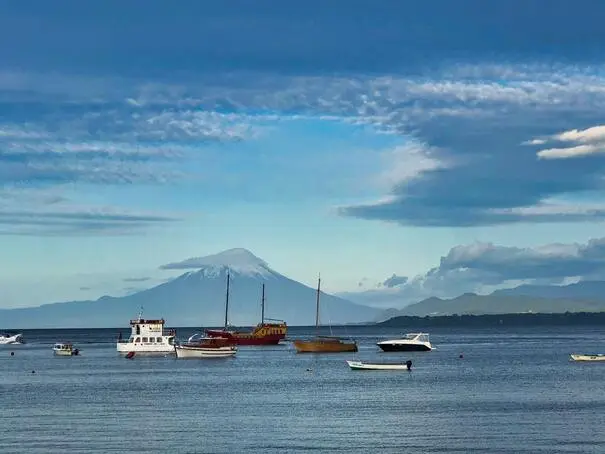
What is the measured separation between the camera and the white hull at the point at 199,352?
176 metres

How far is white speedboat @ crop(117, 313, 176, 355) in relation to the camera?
613 feet

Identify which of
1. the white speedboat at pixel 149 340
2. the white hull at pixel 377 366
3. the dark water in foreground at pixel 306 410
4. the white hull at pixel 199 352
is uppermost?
the white speedboat at pixel 149 340

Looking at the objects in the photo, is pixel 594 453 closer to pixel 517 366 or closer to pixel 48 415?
pixel 48 415

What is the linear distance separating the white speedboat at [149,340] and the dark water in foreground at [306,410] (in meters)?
41.2

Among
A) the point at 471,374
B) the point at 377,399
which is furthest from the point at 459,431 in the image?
the point at 471,374

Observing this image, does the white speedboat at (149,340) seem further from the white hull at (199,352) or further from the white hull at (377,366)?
the white hull at (377,366)

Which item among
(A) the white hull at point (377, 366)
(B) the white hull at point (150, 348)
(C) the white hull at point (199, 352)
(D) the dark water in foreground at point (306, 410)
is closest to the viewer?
(D) the dark water in foreground at point (306, 410)

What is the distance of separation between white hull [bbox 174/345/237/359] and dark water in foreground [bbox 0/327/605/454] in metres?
30.9

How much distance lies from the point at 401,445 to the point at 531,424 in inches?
Answer: 499

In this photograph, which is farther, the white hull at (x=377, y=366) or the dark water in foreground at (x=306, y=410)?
the white hull at (x=377, y=366)

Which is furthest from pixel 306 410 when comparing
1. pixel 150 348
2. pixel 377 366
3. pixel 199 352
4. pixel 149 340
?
pixel 149 340

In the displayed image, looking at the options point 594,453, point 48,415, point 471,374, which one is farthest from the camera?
point 471,374

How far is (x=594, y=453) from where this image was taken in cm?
5694

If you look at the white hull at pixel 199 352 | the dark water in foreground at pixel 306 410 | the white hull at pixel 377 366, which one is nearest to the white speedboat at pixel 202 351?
the white hull at pixel 199 352
